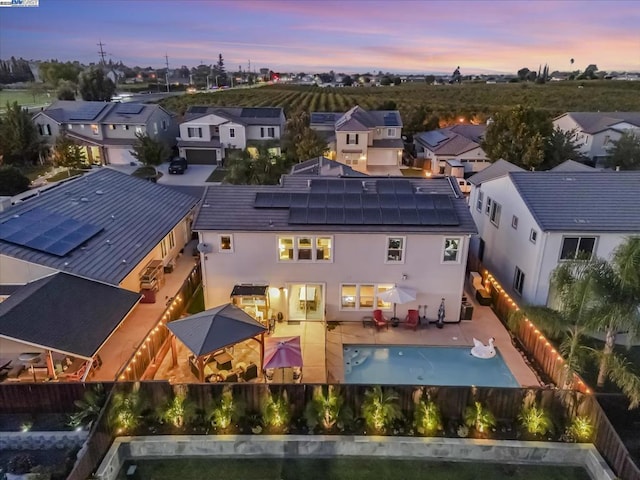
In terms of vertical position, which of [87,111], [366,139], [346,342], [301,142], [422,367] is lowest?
[422,367]

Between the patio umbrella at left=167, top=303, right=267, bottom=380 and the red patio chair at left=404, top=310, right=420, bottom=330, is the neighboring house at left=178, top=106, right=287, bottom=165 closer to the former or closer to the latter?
the red patio chair at left=404, top=310, right=420, bottom=330

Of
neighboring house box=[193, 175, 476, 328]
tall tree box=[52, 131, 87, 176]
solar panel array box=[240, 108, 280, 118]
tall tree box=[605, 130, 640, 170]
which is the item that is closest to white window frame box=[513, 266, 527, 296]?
neighboring house box=[193, 175, 476, 328]

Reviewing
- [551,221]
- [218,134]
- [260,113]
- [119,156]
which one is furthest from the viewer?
[260,113]

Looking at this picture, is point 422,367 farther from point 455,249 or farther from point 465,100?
point 465,100

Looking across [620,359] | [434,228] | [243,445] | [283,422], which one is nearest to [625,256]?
[620,359]

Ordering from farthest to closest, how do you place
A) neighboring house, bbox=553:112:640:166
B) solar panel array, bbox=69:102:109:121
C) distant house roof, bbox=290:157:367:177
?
solar panel array, bbox=69:102:109:121, neighboring house, bbox=553:112:640:166, distant house roof, bbox=290:157:367:177

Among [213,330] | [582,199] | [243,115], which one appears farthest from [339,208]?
[243,115]

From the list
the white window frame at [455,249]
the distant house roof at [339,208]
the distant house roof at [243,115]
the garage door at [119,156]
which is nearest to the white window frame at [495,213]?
the distant house roof at [339,208]
